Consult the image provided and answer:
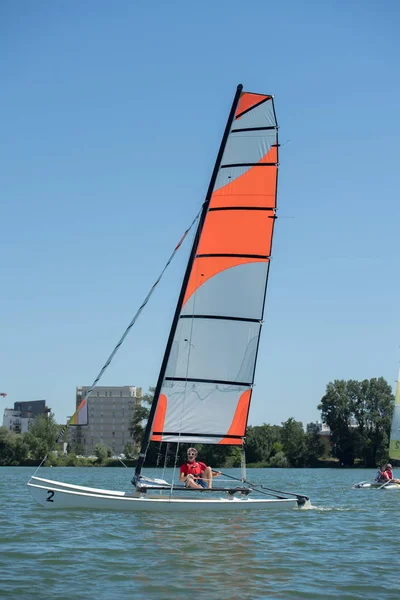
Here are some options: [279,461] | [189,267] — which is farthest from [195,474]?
[279,461]

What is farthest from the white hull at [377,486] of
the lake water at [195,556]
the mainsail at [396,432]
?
the lake water at [195,556]

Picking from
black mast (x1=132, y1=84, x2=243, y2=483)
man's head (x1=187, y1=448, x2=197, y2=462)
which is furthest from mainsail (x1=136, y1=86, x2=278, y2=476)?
man's head (x1=187, y1=448, x2=197, y2=462)

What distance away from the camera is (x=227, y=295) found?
22062 mm

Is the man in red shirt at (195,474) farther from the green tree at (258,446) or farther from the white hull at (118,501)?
the green tree at (258,446)

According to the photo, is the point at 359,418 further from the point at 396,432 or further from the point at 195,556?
the point at 195,556

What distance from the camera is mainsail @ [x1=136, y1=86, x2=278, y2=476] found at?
21734 mm

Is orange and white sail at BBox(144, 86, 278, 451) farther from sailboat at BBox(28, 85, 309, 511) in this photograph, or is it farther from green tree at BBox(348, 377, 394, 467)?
green tree at BBox(348, 377, 394, 467)

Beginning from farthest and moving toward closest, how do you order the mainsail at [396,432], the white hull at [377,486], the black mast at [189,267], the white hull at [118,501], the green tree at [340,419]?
1. the green tree at [340,419]
2. the mainsail at [396,432]
3. the white hull at [377,486]
4. the black mast at [189,267]
5. the white hull at [118,501]

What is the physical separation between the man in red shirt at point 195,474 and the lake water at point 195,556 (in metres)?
1.32

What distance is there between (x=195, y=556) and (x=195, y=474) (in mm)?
7258

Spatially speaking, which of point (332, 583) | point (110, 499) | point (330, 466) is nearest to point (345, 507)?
point (110, 499)

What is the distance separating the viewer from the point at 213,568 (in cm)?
1379

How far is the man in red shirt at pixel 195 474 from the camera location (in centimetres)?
2164

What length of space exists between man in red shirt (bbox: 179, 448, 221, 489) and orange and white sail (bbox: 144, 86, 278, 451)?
56 cm
